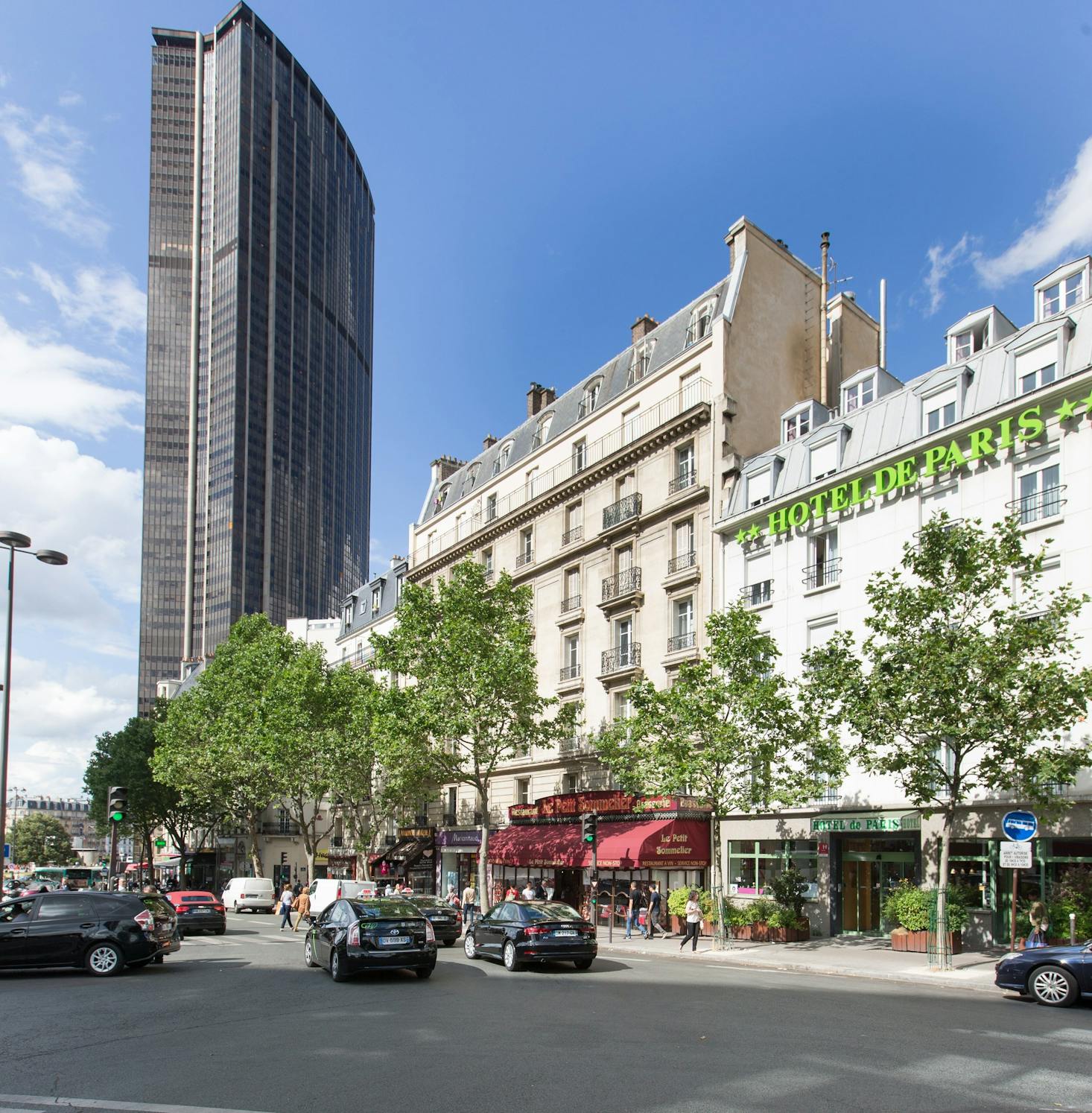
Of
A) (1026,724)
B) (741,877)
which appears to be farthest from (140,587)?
(1026,724)

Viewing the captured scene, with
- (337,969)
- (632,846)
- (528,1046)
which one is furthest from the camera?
(632,846)

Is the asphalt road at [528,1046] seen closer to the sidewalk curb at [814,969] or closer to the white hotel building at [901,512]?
the sidewalk curb at [814,969]

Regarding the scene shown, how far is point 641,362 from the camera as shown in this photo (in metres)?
41.0

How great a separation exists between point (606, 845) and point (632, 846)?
72.7 inches

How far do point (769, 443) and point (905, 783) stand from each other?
16.2m

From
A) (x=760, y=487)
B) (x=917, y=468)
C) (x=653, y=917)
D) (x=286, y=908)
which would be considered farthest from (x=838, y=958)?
(x=286, y=908)

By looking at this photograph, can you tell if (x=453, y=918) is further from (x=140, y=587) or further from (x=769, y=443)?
(x=140, y=587)

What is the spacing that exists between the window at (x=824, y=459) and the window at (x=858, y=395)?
79.7 inches

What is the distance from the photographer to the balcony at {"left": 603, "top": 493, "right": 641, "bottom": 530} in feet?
125

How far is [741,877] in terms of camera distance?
3195cm

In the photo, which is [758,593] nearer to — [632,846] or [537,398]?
[632,846]

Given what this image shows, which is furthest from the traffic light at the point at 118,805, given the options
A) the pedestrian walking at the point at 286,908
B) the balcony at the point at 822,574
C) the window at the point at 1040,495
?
the window at the point at 1040,495

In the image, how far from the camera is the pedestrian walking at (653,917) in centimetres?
3056

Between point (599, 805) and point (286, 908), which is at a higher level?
point (599, 805)
